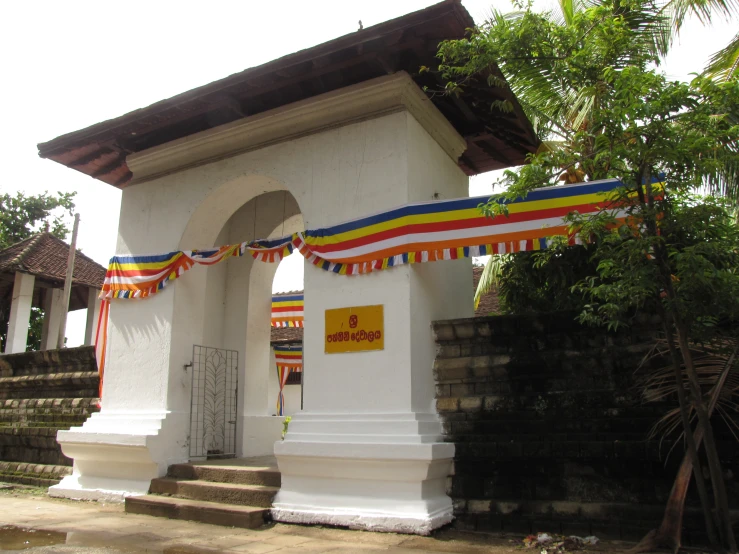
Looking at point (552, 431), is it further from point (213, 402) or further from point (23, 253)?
point (23, 253)

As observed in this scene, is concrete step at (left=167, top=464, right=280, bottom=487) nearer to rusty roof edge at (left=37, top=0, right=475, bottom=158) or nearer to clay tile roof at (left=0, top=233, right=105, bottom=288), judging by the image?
rusty roof edge at (left=37, top=0, right=475, bottom=158)

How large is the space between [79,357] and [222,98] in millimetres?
4383

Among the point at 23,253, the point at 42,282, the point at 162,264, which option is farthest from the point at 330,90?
the point at 42,282

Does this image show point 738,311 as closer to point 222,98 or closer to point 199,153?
point 222,98

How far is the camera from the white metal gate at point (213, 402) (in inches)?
279

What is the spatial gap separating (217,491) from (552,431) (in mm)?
3108

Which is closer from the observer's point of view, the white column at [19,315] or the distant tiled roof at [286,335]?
the white column at [19,315]

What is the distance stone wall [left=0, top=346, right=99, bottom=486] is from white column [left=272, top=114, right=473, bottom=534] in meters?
3.64

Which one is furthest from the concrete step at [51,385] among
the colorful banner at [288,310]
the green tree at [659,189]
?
the green tree at [659,189]

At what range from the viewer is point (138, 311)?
7.06m

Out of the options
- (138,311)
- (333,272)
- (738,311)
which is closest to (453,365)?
(333,272)

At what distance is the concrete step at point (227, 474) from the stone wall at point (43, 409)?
77.5 inches

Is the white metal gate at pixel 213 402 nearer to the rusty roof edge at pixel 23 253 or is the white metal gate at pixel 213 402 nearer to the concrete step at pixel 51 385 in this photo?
the concrete step at pixel 51 385

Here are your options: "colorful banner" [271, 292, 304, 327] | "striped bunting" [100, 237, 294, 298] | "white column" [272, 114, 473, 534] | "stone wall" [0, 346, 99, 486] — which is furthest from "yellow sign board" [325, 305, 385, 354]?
"colorful banner" [271, 292, 304, 327]
